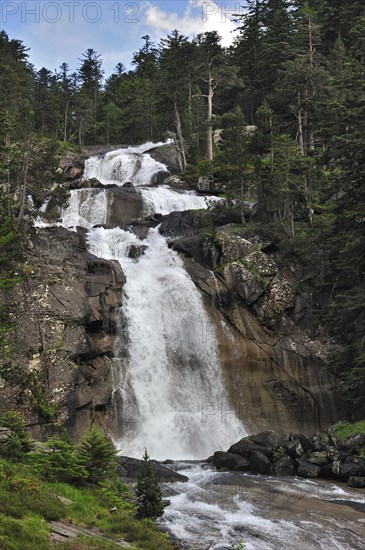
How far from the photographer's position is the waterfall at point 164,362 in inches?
1011

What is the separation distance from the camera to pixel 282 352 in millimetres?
30938

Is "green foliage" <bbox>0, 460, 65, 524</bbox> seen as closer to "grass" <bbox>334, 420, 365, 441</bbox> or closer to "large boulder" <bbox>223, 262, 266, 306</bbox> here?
"grass" <bbox>334, 420, 365, 441</bbox>

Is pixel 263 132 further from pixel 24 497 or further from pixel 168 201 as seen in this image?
pixel 24 497

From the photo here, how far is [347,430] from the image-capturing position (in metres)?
24.5

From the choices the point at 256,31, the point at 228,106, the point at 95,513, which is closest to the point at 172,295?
the point at 95,513

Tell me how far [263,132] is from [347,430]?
26658 mm

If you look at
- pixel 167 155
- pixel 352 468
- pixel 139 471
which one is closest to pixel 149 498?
pixel 139 471

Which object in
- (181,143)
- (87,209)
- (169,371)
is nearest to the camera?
(169,371)

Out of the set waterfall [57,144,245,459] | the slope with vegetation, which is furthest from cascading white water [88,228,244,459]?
the slope with vegetation

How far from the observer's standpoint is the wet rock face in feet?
79.2

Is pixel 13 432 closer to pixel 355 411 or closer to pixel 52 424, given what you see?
pixel 52 424

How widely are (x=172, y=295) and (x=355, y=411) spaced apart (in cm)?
1288

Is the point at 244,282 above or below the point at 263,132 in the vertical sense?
below

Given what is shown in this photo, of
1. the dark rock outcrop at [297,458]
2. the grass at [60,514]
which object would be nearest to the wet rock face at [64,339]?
the dark rock outcrop at [297,458]
